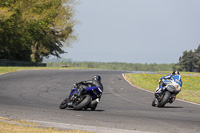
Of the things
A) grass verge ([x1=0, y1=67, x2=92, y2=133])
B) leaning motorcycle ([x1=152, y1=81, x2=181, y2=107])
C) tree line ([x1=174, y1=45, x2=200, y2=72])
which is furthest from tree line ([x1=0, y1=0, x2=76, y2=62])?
tree line ([x1=174, y1=45, x2=200, y2=72])

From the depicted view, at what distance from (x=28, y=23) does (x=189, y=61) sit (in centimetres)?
8941

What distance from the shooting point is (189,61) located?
127750 mm

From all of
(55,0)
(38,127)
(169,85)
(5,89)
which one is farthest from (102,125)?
(55,0)

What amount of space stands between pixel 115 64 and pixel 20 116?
157 metres

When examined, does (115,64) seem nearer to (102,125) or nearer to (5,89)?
(5,89)

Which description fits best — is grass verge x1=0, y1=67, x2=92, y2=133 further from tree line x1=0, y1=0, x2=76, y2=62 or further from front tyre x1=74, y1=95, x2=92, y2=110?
tree line x1=0, y1=0, x2=76, y2=62

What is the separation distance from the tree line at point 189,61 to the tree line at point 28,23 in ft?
235

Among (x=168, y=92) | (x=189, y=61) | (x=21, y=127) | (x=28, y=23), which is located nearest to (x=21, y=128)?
(x=21, y=127)

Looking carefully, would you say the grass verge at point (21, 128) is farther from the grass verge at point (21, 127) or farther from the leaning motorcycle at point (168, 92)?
the leaning motorcycle at point (168, 92)

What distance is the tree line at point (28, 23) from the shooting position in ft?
148

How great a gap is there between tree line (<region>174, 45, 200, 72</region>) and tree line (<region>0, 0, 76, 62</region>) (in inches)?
2816

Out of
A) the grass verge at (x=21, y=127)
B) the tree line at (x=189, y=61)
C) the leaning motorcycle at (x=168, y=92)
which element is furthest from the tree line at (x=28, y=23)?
the tree line at (x=189, y=61)

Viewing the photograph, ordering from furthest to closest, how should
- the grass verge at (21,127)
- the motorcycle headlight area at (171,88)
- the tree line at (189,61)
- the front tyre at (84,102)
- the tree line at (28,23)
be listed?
the tree line at (189,61) < the tree line at (28,23) < the motorcycle headlight area at (171,88) < the front tyre at (84,102) < the grass verge at (21,127)

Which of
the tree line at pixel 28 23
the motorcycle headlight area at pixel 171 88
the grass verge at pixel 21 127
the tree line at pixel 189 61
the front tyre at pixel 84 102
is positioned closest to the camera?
the grass verge at pixel 21 127
